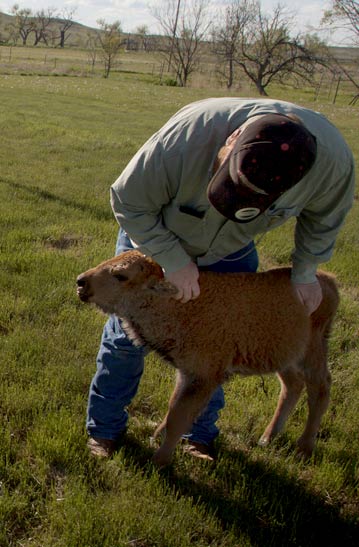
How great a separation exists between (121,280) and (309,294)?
1070 mm

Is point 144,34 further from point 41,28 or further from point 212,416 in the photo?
point 212,416

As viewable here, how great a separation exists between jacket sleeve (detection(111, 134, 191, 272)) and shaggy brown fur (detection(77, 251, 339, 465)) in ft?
0.98

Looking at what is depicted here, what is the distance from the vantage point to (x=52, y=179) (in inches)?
360

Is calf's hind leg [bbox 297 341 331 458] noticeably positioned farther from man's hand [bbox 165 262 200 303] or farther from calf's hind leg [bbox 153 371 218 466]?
man's hand [bbox 165 262 200 303]

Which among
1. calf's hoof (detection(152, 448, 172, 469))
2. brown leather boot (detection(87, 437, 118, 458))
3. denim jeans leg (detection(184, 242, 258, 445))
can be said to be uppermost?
denim jeans leg (detection(184, 242, 258, 445))

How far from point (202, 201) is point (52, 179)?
279 inches

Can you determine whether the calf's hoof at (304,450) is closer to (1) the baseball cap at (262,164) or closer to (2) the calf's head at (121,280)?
(2) the calf's head at (121,280)

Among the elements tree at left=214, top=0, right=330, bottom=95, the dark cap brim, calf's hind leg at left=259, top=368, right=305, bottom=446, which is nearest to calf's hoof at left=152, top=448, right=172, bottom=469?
calf's hind leg at left=259, top=368, right=305, bottom=446

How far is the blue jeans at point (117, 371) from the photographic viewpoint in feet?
10.2

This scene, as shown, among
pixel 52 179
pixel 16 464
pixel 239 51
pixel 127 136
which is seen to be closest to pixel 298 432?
pixel 16 464

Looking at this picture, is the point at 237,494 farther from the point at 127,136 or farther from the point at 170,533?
the point at 127,136

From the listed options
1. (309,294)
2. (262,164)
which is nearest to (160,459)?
(309,294)

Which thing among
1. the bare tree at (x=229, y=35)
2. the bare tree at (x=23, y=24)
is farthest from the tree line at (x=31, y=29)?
the bare tree at (x=229, y=35)

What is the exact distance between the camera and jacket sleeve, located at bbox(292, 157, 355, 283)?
2.58m
